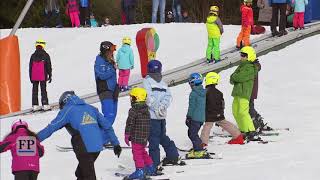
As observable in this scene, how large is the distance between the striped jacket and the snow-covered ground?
0.66 m

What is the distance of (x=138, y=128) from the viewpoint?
9219 mm

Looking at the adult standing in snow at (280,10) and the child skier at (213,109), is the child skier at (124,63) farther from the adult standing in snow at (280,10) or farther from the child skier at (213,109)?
the child skier at (213,109)

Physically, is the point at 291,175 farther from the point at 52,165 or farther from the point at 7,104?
the point at 7,104

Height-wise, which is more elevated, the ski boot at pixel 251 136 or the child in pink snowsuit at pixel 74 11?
the child in pink snowsuit at pixel 74 11

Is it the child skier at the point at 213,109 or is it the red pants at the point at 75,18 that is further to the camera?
the red pants at the point at 75,18

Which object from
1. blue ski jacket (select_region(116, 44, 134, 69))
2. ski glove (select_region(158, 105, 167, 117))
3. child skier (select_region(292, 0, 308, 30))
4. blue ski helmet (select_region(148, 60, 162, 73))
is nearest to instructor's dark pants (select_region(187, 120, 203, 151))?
ski glove (select_region(158, 105, 167, 117))

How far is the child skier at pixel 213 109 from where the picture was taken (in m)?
11.1

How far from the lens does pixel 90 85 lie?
1939cm

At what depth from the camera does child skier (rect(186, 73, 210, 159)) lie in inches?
412

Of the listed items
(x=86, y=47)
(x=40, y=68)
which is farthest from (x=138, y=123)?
(x=86, y=47)

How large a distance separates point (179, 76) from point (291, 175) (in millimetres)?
8651

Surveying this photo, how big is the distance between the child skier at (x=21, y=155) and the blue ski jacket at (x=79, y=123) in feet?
0.64

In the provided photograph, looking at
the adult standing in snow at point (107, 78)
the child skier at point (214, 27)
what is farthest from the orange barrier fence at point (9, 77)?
the adult standing in snow at point (107, 78)

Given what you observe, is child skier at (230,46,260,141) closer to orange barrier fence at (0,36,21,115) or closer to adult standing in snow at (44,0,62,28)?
orange barrier fence at (0,36,21,115)
